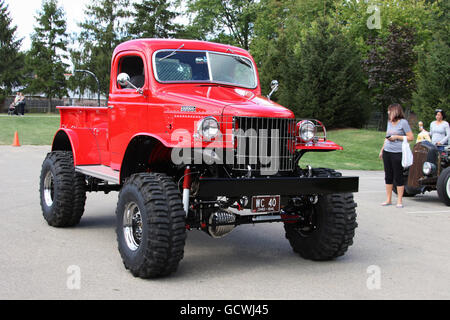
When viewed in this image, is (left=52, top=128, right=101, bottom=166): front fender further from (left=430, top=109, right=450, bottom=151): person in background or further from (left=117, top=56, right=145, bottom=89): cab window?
(left=430, top=109, right=450, bottom=151): person in background

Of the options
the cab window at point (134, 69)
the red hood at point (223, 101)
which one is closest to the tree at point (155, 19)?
the cab window at point (134, 69)

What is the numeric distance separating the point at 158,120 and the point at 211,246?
1879mm

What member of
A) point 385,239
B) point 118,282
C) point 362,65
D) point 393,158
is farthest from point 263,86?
point 118,282

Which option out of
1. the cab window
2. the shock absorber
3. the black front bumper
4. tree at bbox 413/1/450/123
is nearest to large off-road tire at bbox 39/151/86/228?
the cab window

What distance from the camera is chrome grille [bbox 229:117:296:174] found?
5.60 metres

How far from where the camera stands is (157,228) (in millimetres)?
5281

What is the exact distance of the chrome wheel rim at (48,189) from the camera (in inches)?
327

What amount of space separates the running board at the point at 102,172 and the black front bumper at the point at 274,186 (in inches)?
62.8

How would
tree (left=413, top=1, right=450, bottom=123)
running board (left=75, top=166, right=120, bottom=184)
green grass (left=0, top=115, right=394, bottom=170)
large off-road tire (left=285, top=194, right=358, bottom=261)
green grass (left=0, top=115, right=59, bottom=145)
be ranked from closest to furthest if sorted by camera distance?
large off-road tire (left=285, top=194, right=358, bottom=261) < running board (left=75, top=166, right=120, bottom=184) < green grass (left=0, top=115, right=394, bottom=170) < tree (left=413, top=1, right=450, bottom=123) < green grass (left=0, top=115, right=59, bottom=145)

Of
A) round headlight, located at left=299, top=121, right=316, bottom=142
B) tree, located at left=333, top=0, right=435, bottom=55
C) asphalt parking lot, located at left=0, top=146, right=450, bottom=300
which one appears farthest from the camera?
tree, located at left=333, top=0, right=435, bottom=55

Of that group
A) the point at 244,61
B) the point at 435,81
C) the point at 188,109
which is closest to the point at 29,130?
the point at 435,81

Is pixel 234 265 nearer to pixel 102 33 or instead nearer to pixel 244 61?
pixel 244 61

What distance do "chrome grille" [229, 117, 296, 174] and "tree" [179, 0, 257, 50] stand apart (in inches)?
1890

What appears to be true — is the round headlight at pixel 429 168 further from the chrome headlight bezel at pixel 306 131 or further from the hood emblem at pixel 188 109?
the hood emblem at pixel 188 109
